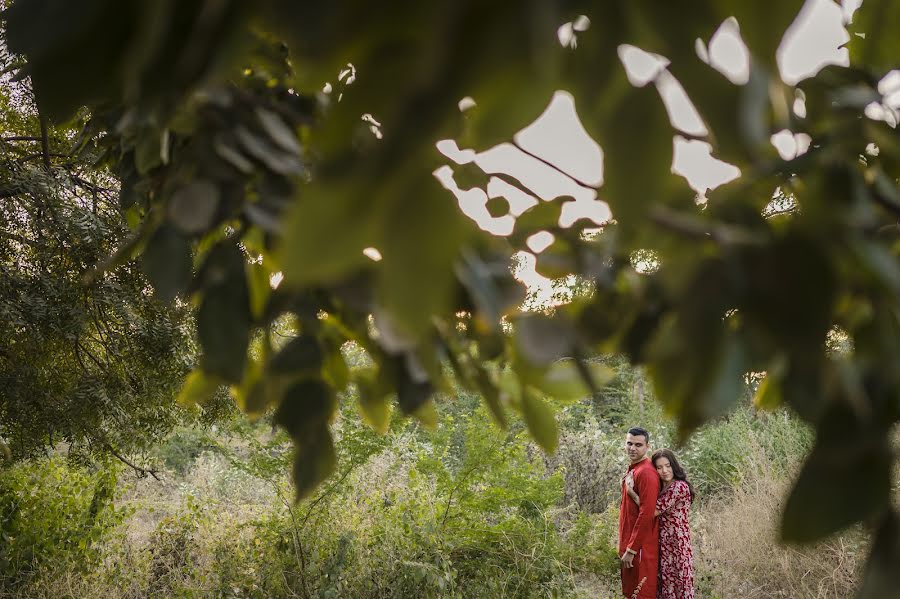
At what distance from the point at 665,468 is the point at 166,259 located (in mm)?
4846

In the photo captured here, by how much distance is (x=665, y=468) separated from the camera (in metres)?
4.86

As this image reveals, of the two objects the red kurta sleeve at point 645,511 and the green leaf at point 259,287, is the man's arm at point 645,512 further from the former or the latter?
the green leaf at point 259,287

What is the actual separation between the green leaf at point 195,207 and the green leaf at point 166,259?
62 millimetres

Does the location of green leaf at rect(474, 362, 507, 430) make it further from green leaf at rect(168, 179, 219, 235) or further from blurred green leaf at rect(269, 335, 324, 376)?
green leaf at rect(168, 179, 219, 235)

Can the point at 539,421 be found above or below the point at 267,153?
below

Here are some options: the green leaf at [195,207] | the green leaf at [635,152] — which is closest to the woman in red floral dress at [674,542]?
the green leaf at [195,207]

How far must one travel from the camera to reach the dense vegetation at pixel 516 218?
18 centimetres

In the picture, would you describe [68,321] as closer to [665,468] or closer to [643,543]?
[643,543]

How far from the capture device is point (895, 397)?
0.99ft

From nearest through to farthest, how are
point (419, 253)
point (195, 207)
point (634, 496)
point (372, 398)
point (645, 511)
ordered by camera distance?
1. point (419, 253)
2. point (195, 207)
3. point (372, 398)
4. point (645, 511)
5. point (634, 496)

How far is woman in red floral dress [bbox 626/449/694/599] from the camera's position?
15.1 ft

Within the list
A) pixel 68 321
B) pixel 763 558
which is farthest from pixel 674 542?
pixel 68 321

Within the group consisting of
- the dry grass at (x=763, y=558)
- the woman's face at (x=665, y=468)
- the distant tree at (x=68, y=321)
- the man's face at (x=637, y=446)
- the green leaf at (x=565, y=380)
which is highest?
the distant tree at (x=68, y=321)

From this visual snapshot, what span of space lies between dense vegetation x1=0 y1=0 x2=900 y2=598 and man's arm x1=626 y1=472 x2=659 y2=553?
4.24 m
